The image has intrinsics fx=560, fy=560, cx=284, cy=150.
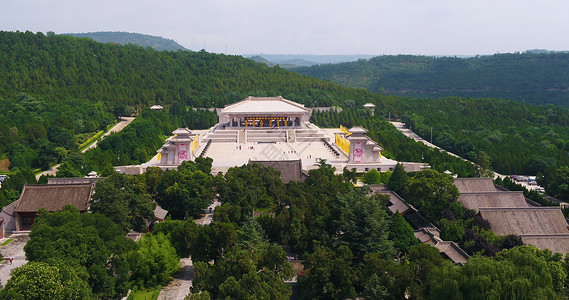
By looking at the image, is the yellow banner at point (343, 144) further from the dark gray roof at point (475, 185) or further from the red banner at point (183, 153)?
the dark gray roof at point (475, 185)

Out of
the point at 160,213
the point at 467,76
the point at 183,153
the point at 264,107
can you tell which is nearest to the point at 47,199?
the point at 160,213

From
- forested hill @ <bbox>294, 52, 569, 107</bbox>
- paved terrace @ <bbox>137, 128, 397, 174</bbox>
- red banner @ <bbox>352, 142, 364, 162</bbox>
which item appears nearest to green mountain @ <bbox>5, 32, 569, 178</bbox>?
red banner @ <bbox>352, 142, 364, 162</bbox>

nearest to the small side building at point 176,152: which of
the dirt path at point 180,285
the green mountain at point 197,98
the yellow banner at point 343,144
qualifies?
the green mountain at point 197,98

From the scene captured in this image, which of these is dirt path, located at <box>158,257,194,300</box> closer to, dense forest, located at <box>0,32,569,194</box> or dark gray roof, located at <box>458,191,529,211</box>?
dark gray roof, located at <box>458,191,529,211</box>

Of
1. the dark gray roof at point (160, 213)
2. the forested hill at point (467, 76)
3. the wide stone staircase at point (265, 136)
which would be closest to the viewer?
the dark gray roof at point (160, 213)

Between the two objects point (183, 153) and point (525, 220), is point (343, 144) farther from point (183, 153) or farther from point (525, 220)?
point (525, 220)

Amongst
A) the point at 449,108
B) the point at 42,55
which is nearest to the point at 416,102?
the point at 449,108
